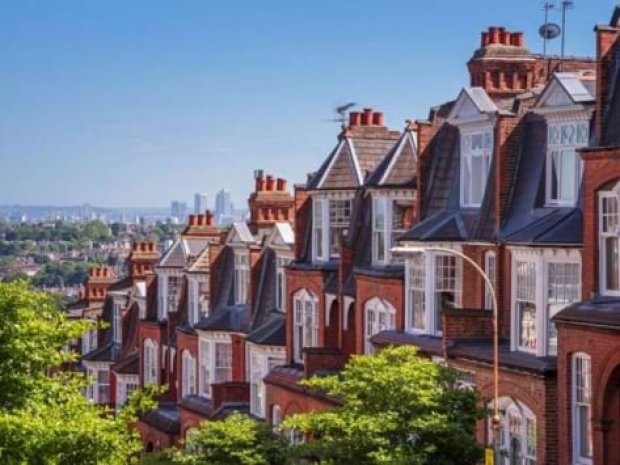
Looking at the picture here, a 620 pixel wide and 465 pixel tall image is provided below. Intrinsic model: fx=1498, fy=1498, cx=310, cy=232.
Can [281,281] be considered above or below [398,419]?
above

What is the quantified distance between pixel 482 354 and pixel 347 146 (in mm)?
15714

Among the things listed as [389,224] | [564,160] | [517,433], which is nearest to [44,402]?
[517,433]

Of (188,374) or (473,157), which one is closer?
(473,157)

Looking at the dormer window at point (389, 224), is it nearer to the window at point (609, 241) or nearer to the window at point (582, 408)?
the window at point (609, 241)

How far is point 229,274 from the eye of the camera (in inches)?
2264

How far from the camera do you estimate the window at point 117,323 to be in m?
76.6

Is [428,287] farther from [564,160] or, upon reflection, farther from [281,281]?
[281,281]

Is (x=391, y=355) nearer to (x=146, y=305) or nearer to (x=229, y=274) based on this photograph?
(x=229, y=274)

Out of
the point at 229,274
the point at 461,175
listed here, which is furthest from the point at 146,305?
the point at 461,175

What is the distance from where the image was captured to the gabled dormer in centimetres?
3653

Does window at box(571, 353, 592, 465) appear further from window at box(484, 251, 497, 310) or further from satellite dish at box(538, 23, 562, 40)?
satellite dish at box(538, 23, 562, 40)

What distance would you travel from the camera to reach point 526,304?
3331 cm

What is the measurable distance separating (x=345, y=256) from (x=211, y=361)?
515 inches

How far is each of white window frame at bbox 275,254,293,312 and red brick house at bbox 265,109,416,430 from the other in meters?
2.36
